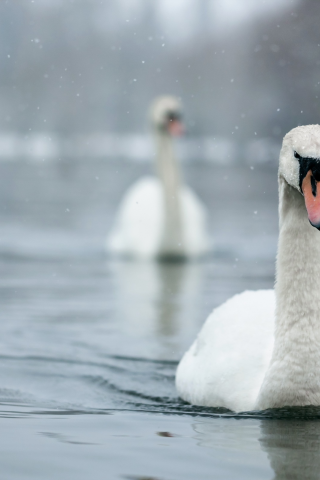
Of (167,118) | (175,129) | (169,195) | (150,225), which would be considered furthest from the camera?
(167,118)

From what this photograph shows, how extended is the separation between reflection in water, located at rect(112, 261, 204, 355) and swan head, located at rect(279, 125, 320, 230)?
8.22ft

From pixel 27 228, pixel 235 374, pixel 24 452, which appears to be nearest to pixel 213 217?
pixel 27 228

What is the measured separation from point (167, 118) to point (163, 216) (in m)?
1.70

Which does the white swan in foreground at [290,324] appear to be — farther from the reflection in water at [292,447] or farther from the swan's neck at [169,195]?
the swan's neck at [169,195]

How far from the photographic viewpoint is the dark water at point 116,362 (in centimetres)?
386

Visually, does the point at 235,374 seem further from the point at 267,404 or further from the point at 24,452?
the point at 24,452

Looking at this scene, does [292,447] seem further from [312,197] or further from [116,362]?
[116,362]

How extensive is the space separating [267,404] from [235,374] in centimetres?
44

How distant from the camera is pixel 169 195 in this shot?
12.2 metres

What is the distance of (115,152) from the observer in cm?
4094

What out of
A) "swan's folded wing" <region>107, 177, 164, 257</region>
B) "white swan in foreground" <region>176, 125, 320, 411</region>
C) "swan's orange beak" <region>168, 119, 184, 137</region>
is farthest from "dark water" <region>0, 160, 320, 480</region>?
"swan's orange beak" <region>168, 119, 184, 137</region>

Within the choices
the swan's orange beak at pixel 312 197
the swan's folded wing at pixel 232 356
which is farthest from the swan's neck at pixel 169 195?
the swan's orange beak at pixel 312 197

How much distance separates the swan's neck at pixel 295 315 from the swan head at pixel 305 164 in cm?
15

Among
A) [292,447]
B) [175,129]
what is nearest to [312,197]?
[292,447]
